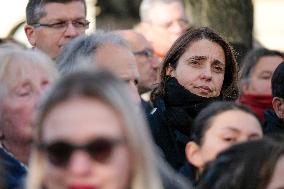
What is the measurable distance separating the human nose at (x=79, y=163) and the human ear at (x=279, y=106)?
3875 millimetres

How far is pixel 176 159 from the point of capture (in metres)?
7.09

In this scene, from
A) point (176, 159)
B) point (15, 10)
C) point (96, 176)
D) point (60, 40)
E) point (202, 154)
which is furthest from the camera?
point (15, 10)

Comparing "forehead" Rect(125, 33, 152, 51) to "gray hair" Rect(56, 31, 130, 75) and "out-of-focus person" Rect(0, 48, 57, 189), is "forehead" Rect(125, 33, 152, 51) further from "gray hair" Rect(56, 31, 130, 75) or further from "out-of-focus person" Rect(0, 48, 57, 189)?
"out-of-focus person" Rect(0, 48, 57, 189)

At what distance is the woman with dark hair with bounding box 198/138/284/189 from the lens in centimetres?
477

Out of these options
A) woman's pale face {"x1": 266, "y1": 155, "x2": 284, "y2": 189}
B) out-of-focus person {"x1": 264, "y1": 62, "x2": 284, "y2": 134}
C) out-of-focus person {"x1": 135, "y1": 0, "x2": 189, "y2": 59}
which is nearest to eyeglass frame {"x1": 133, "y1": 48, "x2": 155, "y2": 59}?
out-of-focus person {"x1": 135, "y1": 0, "x2": 189, "y2": 59}

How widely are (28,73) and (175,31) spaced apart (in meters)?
4.85

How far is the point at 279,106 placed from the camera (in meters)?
7.97

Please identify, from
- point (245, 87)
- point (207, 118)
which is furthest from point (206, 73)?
point (245, 87)

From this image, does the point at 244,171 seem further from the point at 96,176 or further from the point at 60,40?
the point at 60,40

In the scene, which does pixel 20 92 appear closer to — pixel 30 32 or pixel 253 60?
pixel 30 32

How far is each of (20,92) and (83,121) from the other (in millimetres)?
1505

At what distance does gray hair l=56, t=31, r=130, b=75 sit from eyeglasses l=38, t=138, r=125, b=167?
2.19 metres

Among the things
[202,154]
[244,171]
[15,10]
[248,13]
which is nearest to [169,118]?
[202,154]

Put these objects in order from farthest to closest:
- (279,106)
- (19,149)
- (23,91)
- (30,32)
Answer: (30,32) → (279,106) → (19,149) → (23,91)
